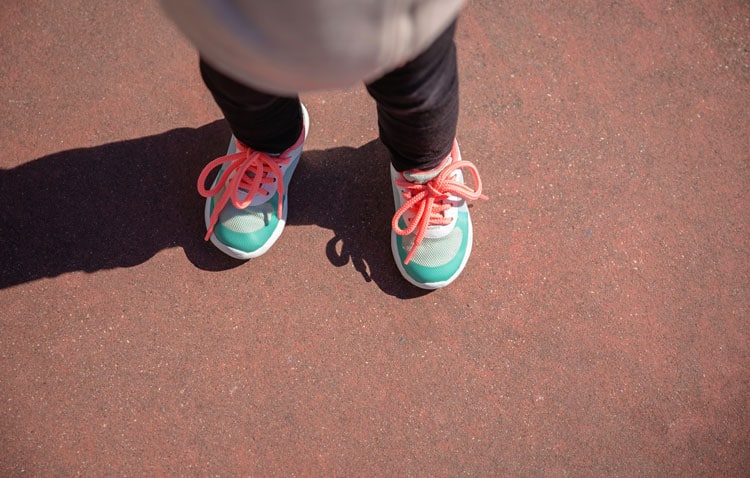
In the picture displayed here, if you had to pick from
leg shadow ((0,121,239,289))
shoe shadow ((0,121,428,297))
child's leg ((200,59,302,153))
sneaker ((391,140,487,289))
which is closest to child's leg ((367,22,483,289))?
sneaker ((391,140,487,289))

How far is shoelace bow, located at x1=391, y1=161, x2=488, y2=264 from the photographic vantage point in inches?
46.2

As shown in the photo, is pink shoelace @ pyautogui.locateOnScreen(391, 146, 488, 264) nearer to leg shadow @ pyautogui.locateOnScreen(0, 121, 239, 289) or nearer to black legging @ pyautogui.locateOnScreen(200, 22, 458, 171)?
black legging @ pyautogui.locateOnScreen(200, 22, 458, 171)

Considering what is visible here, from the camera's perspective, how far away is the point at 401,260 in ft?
4.26

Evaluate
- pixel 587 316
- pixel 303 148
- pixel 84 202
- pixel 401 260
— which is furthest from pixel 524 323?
pixel 84 202

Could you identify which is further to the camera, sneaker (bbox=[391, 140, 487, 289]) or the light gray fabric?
sneaker (bbox=[391, 140, 487, 289])

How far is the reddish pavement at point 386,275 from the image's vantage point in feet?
4.11

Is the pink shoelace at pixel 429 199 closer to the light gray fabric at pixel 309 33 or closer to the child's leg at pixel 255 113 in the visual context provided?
the child's leg at pixel 255 113

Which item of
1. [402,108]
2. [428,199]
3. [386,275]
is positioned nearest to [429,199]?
[428,199]

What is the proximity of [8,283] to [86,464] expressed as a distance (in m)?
0.49

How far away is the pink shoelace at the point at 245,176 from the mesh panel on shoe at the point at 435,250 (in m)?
0.35

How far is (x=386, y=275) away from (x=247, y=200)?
39 cm

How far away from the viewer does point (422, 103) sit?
0.79 meters

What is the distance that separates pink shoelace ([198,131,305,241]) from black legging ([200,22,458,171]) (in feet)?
0.17

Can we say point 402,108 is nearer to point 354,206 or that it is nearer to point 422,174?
point 422,174
